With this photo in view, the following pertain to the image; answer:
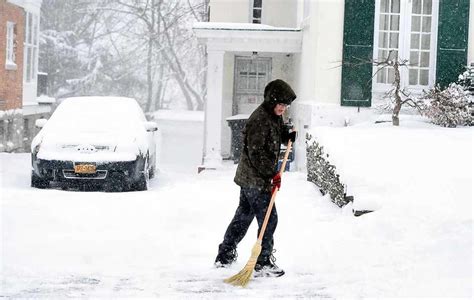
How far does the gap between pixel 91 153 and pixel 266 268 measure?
245 inches

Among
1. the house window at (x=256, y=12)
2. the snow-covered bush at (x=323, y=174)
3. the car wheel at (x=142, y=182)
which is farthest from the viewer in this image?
the house window at (x=256, y=12)

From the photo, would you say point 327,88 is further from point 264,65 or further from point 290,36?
point 264,65

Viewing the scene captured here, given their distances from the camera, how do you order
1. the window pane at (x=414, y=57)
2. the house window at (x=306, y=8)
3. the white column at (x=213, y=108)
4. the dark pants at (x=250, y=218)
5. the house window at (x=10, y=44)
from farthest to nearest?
the house window at (x=10, y=44) < the white column at (x=213, y=108) < the house window at (x=306, y=8) < the window pane at (x=414, y=57) < the dark pants at (x=250, y=218)

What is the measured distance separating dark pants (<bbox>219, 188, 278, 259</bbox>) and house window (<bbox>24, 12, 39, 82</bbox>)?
21456mm

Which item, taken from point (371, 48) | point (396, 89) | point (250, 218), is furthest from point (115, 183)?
point (371, 48)

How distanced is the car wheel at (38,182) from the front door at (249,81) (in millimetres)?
9859

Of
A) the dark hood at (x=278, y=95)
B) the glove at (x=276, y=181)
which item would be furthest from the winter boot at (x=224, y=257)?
the dark hood at (x=278, y=95)

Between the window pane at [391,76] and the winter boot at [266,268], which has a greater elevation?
the window pane at [391,76]

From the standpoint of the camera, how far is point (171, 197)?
1228cm

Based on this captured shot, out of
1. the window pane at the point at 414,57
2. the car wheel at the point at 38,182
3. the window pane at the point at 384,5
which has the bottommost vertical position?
the car wheel at the point at 38,182

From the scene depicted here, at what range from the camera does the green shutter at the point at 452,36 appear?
1602 cm

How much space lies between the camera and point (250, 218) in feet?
23.5

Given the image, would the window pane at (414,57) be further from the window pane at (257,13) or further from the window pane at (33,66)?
the window pane at (33,66)

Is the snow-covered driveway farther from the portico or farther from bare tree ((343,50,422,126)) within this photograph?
the portico
